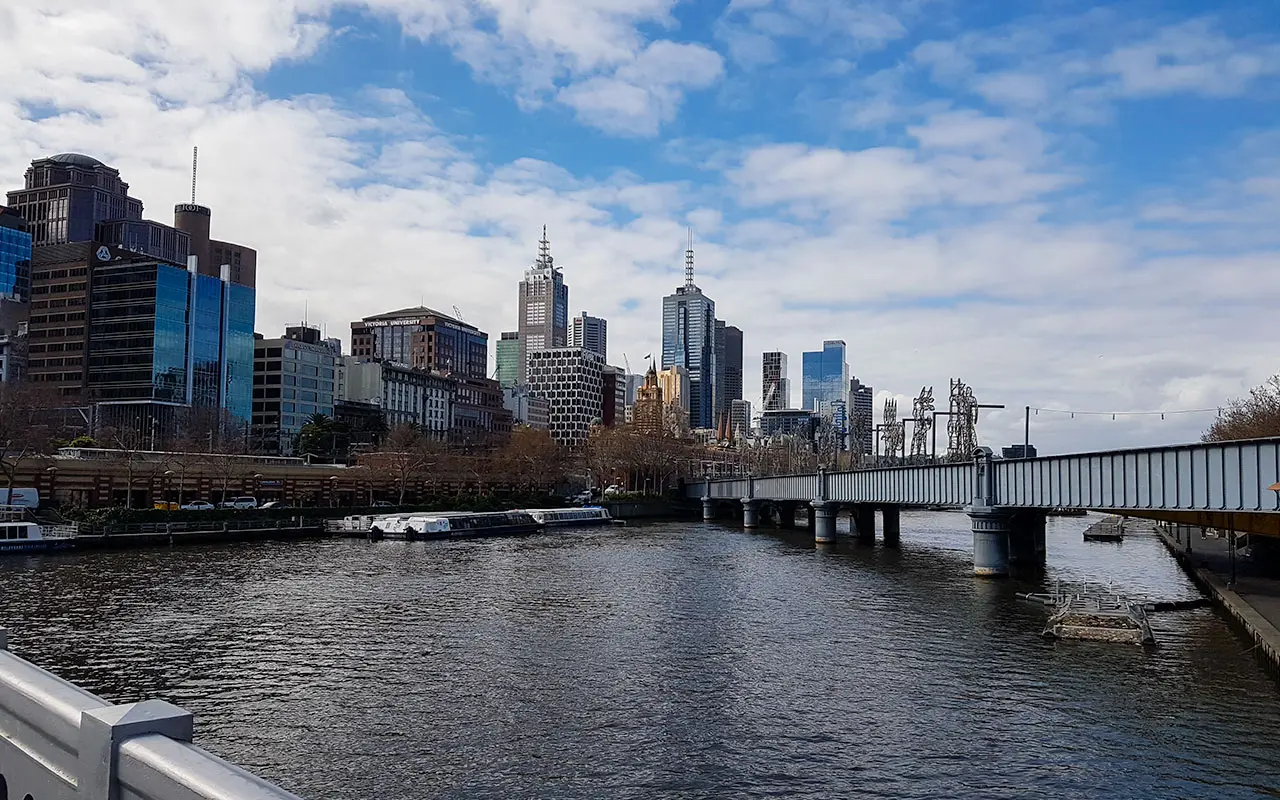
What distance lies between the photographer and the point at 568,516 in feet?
520

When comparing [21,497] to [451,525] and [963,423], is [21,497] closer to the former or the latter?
[451,525]

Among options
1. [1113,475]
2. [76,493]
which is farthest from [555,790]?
[76,493]

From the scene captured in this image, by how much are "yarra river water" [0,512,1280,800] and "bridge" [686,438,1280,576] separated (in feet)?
23.0

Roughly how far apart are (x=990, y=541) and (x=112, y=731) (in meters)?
78.9

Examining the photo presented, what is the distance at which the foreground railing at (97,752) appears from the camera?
6172 millimetres

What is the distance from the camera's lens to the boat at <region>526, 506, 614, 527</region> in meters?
152

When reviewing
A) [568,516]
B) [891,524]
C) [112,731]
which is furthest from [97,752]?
[568,516]

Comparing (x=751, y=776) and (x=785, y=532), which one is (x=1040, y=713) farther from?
(x=785, y=532)

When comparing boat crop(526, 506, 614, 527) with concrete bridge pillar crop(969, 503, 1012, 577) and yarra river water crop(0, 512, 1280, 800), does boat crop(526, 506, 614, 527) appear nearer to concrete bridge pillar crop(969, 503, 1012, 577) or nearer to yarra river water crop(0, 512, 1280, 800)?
yarra river water crop(0, 512, 1280, 800)

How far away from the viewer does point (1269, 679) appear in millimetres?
39344

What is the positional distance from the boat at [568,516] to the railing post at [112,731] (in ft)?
466

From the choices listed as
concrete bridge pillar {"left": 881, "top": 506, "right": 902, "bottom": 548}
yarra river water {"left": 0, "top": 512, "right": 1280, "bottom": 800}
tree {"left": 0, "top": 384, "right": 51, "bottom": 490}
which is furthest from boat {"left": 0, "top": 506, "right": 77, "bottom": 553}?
concrete bridge pillar {"left": 881, "top": 506, "right": 902, "bottom": 548}

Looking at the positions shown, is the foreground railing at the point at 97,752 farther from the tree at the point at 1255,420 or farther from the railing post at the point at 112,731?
the tree at the point at 1255,420

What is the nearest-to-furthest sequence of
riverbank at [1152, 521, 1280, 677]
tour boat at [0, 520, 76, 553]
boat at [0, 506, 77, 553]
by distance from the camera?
riverbank at [1152, 521, 1280, 677] < tour boat at [0, 520, 76, 553] < boat at [0, 506, 77, 553]
